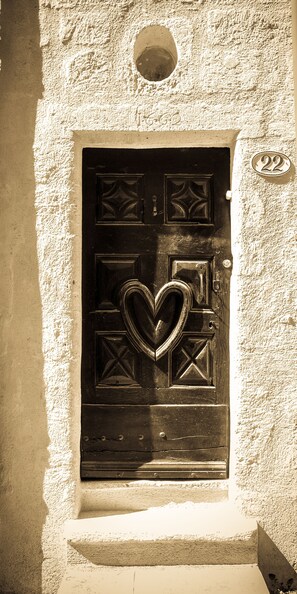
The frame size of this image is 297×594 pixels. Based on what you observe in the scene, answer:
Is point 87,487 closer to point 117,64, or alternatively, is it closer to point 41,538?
point 41,538

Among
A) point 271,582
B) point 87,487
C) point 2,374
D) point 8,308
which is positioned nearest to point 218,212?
point 8,308

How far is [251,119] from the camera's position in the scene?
8.30 feet

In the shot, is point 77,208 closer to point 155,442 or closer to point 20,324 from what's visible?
point 20,324

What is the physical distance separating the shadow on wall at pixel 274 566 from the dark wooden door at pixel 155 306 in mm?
442

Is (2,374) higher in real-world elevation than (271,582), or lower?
higher

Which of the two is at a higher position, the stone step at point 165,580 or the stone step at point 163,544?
the stone step at point 163,544

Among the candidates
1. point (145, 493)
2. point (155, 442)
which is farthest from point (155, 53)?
point (145, 493)

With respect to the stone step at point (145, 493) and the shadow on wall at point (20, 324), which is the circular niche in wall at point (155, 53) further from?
the stone step at point (145, 493)

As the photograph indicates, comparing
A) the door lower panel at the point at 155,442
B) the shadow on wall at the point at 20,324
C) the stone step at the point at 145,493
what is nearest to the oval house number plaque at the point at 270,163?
the shadow on wall at the point at 20,324

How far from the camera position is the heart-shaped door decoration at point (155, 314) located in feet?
8.64

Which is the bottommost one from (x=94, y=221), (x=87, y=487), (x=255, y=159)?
(x=87, y=487)

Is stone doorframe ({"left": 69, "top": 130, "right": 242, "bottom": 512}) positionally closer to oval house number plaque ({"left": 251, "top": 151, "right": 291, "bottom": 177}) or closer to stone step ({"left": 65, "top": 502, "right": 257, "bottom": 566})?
oval house number plaque ({"left": 251, "top": 151, "right": 291, "bottom": 177})

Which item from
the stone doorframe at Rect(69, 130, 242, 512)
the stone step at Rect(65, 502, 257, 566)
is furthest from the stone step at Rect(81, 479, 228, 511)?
the stone step at Rect(65, 502, 257, 566)

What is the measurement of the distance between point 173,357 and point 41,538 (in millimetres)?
1132
